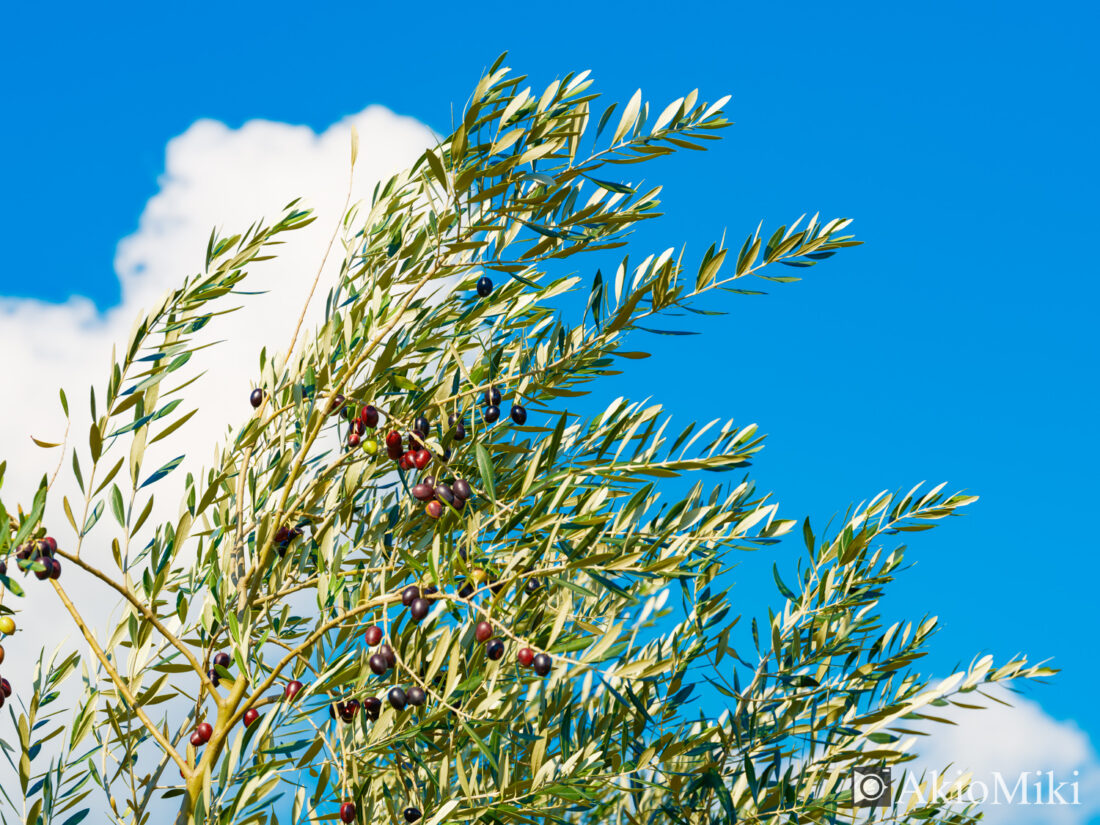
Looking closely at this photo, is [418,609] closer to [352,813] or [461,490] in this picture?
[461,490]

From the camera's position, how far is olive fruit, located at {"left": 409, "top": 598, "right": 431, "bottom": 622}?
259 cm

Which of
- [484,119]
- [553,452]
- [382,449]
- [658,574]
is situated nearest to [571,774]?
[658,574]

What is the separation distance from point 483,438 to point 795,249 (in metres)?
1.25

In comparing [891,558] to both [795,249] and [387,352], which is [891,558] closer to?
[795,249]

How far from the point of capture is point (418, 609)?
8.50 ft

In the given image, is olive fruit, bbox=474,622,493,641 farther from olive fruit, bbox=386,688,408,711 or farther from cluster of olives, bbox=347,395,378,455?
cluster of olives, bbox=347,395,378,455

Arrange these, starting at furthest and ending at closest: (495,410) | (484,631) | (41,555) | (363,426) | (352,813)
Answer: (363,426), (495,410), (352,813), (41,555), (484,631)

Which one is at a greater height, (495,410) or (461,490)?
(495,410)

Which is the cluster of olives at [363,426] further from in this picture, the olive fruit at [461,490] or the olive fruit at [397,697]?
the olive fruit at [397,697]

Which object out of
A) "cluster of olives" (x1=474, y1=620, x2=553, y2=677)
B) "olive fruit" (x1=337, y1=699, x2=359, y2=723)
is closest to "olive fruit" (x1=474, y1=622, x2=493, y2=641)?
"cluster of olives" (x1=474, y1=620, x2=553, y2=677)

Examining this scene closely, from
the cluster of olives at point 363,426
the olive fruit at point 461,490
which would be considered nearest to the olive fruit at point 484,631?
the olive fruit at point 461,490

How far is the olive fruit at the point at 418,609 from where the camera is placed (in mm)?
2588

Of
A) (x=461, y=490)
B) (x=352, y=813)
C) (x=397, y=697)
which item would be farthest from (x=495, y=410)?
(x=352, y=813)

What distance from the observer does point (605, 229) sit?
360cm
